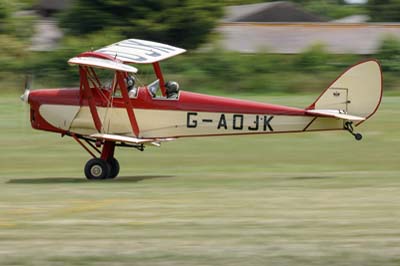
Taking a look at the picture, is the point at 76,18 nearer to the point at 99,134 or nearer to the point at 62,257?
the point at 99,134

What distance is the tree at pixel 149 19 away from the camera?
4681 centimetres

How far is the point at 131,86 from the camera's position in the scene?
18.1 meters

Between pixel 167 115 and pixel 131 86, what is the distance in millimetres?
772

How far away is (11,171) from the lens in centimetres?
2002

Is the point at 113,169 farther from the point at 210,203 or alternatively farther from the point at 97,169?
the point at 210,203

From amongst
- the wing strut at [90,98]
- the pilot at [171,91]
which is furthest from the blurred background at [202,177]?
the pilot at [171,91]

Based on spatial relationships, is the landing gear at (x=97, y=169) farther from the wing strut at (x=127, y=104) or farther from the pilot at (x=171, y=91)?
the pilot at (x=171, y=91)

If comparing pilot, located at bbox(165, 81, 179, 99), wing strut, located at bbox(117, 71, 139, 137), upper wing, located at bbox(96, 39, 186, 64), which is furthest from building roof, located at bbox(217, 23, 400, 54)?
wing strut, located at bbox(117, 71, 139, 137)

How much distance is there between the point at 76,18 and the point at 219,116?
31.5 meters

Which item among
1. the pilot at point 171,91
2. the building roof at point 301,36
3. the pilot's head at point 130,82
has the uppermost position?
the pilot's head at point 130,82

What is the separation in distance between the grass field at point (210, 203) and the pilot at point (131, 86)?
4.80 ft

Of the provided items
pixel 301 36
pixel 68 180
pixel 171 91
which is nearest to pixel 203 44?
pixel 301 36

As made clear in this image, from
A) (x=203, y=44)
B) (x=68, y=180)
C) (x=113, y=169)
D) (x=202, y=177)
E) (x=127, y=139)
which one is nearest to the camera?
(x=127, y=139)

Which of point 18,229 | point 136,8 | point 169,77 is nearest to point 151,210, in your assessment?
point 18,229
